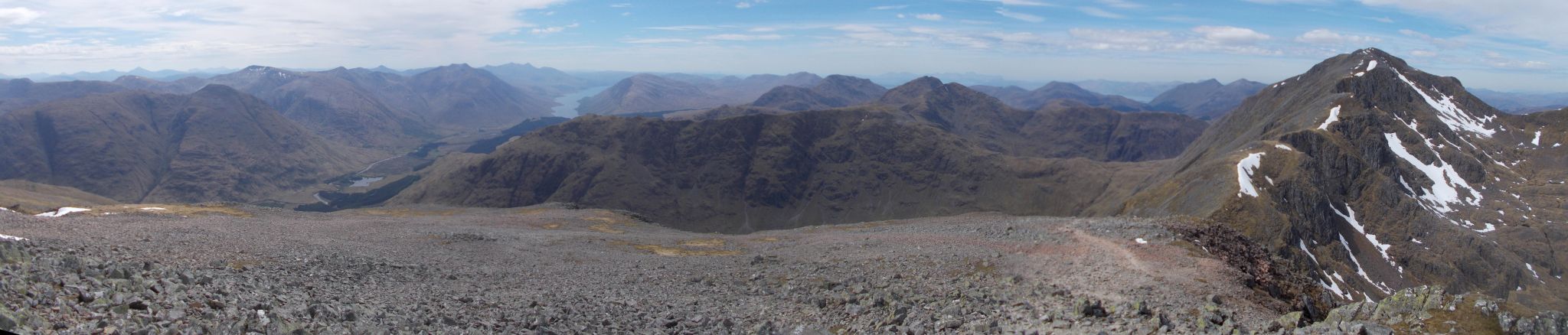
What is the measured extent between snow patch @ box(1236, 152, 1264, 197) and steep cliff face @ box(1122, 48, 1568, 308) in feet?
1.04

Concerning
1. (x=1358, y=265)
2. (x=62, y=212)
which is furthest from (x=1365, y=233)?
(x=62, y=212)

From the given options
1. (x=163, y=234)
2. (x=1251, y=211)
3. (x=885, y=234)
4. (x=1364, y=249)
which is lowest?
(x=1364, y=249)

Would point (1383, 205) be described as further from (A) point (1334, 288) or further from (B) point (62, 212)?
(B) point (62, 212)

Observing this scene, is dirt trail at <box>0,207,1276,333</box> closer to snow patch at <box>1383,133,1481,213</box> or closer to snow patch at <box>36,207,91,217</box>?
snow patch at <box>36,207,91,217</box>

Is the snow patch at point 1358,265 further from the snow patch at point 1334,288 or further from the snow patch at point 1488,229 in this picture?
the snow patch at point 1488,229

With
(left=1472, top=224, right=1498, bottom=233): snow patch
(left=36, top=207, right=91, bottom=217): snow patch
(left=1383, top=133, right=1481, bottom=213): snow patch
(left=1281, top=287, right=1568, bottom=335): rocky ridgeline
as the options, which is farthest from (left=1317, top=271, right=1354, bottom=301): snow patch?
(left=36, top=207, right=91, bottom=217): snow patch

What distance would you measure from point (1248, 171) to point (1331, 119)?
6610 cm

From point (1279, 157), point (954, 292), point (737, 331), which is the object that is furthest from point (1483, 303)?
point (1279, 157)

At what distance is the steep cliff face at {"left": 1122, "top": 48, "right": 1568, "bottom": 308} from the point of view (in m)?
120

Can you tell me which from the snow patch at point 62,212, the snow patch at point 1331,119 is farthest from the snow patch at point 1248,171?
the snow patch at point 62,212

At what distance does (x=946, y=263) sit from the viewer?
37719 mm

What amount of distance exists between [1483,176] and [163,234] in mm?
245671

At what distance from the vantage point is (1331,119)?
180 metres

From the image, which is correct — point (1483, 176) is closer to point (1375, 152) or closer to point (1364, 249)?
point (1375, 152)
